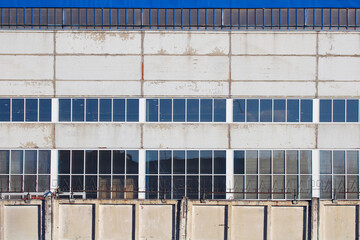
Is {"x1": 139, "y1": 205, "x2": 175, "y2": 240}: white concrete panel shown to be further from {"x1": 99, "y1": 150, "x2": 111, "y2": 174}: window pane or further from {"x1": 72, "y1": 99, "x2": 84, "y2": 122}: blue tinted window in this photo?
{"x1": 72, "y1": 99, "x2": 84, "y2": 122}: blue tinted window

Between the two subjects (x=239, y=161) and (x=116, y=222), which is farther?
(x=239, y=161)

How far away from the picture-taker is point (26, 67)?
2195 centimetres

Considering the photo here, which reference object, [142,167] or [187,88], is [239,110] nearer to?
[187,88]

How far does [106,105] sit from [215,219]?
31.6 ft

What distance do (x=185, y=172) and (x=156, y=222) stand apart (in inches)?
239

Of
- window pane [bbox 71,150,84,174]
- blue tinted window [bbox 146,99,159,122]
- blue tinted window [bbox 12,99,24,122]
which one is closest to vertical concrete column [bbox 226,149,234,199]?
blue tinted window [bbox 146,99,159,122]

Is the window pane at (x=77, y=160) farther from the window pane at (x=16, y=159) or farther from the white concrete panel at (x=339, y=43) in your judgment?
the white concrete panel at (x=339, y=43)

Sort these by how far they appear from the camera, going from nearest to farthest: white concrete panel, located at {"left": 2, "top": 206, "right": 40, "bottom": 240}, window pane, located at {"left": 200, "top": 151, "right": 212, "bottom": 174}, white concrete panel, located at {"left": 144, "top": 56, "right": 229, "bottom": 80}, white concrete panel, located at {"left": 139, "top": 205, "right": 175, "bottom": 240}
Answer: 1. white concrete panel, located at {"left": 139, "top": 205, "right": 175, "bottom": 240}
2. white concrete panel, located at {"left": 2, "top": 206, "right": 40, "bottom": 240}
3. white concrete panel, located at {"left": 144, "top": 56, "right": 229, "bottom": 80}
4. window pane, located at {"left": 200, "top": 151, "right": 212, "bottom": 174}

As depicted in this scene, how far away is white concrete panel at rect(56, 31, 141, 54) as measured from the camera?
863 inches

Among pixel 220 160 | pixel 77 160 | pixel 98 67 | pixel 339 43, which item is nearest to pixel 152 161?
pixel 220 160

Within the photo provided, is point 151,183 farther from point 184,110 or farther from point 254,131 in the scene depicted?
point 254,131

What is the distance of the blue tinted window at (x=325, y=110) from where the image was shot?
2208 cm

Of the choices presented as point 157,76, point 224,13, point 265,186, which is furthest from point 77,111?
point 265,186

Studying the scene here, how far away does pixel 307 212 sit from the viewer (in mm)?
16172
